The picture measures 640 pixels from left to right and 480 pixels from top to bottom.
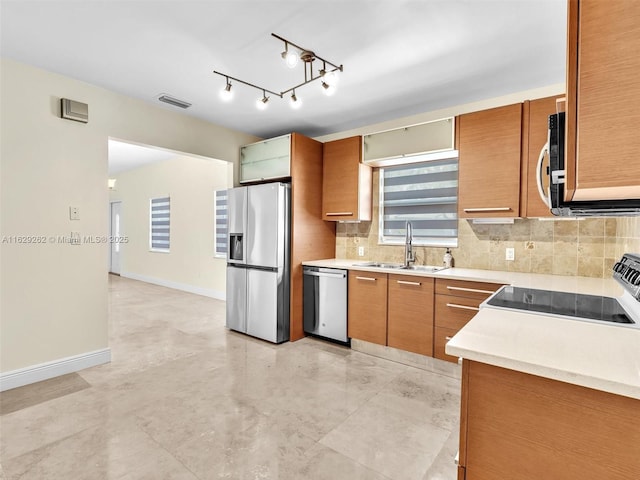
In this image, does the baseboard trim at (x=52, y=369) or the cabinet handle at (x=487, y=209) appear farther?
the cabinet handle at (x=487, y=209)

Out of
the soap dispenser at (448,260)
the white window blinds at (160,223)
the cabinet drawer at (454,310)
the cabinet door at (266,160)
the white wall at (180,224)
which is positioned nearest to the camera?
the cabinet drawer at (454,310)

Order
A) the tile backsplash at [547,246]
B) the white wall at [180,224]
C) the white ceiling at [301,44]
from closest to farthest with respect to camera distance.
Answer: the white ceiling at [301,44]
the tile backsplash at [547,246]
the white wall at [180,224]

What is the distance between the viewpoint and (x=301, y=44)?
231 centimetres

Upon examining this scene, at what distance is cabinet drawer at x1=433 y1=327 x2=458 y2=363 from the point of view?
2805 millimetres

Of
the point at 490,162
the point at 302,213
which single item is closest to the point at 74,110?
the point at 302,213

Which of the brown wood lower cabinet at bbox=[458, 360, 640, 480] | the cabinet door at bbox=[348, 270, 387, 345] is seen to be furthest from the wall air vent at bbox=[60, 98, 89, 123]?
the brown wood lower cabinet at bbox=[458, 360, 640, 480]

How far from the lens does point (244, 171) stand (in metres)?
4.32

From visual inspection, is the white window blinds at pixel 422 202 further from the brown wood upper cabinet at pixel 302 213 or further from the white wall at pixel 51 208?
the white wall at pixel 51 208

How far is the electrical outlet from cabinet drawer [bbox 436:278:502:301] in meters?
3.29

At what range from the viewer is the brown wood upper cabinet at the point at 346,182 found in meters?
3.74

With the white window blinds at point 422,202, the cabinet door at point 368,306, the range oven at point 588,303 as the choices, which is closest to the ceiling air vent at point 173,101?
the white window blinds at point 422,202

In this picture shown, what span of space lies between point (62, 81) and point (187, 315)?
3243 mm

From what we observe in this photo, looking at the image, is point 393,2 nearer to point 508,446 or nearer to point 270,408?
point 508,446

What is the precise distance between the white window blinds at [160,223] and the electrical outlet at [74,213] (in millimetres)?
4246
